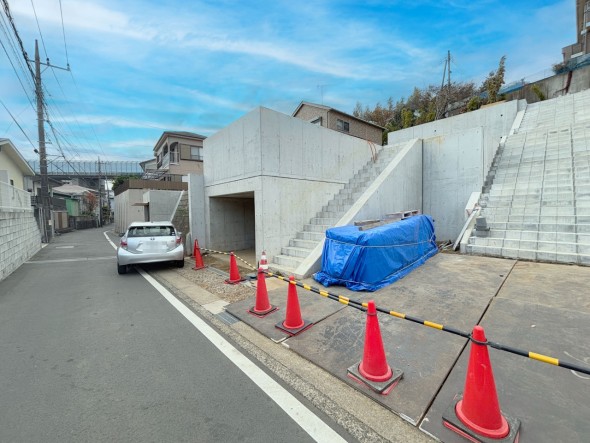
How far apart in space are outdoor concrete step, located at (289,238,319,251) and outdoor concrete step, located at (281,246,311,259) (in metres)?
0.14

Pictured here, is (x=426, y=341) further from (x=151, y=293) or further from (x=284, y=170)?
(x=284, y=170)

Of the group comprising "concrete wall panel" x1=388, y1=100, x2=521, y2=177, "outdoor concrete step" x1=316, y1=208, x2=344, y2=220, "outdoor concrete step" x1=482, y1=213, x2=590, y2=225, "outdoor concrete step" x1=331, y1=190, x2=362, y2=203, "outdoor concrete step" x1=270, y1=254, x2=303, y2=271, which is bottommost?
"outdoor concrete step" x1=270, y1=254, x2=303, y2=271

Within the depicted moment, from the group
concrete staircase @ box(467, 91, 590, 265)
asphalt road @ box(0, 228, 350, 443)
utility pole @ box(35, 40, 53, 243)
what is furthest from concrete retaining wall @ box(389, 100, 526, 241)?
utility pole @ box(35, 40, 53, 243)

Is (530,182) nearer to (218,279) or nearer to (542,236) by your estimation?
(542,236)

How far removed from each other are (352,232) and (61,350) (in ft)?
15.8

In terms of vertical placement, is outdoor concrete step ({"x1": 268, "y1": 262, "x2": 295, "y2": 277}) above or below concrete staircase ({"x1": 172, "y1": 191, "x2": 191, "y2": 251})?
below

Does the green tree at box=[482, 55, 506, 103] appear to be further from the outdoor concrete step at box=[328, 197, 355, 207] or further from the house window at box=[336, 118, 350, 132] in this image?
the outdoor concrete step at box=[328, 197, 355, 207]

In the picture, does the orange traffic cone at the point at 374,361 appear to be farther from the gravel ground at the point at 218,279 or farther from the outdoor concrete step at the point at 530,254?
the outdoor concrete step at the point at 530,254

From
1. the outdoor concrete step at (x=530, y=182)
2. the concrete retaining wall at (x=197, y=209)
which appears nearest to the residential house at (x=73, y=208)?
the concrete retaining wall at (x=197, y=209)

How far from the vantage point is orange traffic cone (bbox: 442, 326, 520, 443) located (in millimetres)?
1890

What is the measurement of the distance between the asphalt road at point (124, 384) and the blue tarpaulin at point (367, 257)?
8.97 feet

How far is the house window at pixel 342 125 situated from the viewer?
19.1 metres

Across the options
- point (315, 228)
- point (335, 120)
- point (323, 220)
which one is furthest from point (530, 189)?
point (335, 120)

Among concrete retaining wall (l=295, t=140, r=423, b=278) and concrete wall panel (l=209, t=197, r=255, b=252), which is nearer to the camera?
concrete retaining wall (l=295, t=140, r=423, b=278)
